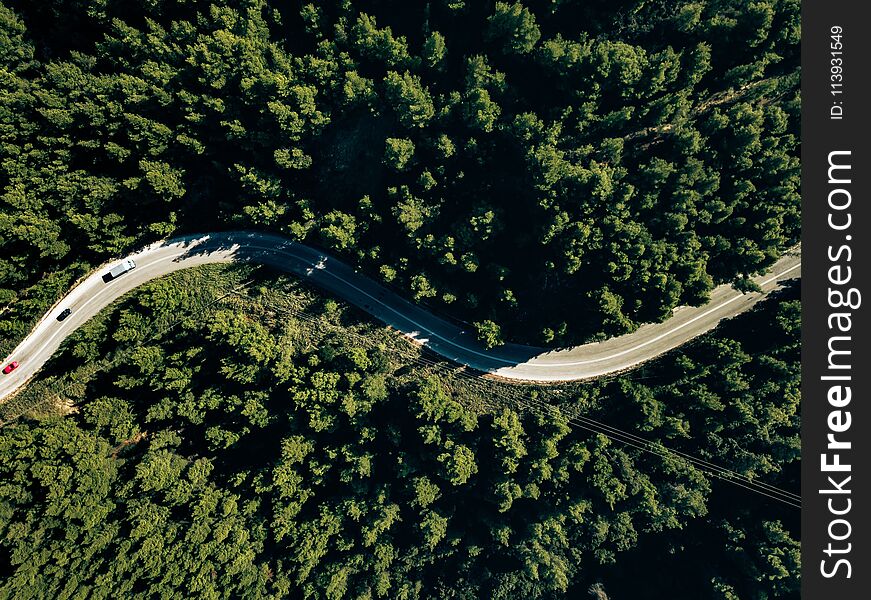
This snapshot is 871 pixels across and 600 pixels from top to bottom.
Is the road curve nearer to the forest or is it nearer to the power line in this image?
the forest

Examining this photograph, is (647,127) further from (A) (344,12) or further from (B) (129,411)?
(B) (129,411)

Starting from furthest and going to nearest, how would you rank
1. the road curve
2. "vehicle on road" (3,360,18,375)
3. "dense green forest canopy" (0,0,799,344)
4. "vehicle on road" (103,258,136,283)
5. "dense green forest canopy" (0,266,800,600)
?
the road curve
"vehicle on road" (103,258,136,283)
"dense green forest canopy" (0,266,800,600)
"vehicle on road" (3,360,18,375)
"dense green forest canopy" (0,0,799,344)

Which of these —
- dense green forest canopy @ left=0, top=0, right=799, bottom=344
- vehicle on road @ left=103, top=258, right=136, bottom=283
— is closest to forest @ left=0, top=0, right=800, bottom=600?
dense green forest canopy @ left=0, top=0, right=799, bottom=344

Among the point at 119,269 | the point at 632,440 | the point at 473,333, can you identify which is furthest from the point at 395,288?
the point at 632,440

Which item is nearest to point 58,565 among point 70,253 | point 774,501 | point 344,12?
point 70,253

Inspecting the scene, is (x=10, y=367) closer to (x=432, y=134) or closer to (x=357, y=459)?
(x=357, y=459)

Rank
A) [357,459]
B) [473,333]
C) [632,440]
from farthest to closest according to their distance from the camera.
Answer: [473,333], [357,459], [632,440]
